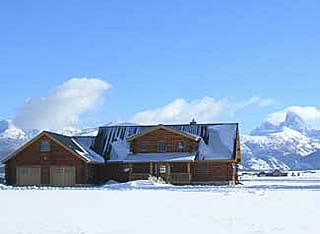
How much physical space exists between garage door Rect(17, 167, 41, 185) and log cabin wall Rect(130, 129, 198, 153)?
837 cm

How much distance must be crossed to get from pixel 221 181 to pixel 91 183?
10.9m

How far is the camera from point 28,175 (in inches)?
2280

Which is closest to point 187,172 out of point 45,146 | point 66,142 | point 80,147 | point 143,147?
point 143,147

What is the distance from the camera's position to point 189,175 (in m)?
55.7

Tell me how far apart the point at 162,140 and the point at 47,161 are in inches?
393

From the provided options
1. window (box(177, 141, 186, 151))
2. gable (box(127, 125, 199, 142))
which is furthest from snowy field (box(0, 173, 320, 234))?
gable (box(127, 125, 199, 142))

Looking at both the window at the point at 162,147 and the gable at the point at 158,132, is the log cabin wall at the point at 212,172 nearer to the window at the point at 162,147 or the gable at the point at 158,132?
the window at the point at 162,147

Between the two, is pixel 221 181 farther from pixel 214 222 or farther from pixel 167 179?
Result: pixel 214 222

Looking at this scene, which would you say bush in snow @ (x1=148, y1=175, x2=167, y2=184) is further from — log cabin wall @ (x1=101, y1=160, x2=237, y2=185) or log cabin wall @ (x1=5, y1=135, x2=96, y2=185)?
log cabin wall @ (x1=5, y1=135, x2=96, y2=185)

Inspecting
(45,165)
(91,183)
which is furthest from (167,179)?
(45,165)

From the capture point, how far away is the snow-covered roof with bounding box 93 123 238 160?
188 feet

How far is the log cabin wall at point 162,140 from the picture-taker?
57781 millimetres

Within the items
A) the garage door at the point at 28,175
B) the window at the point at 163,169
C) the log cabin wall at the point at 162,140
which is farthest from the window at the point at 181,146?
the garage door at the point at 28,175

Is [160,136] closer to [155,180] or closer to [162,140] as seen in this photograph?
[162,140]
